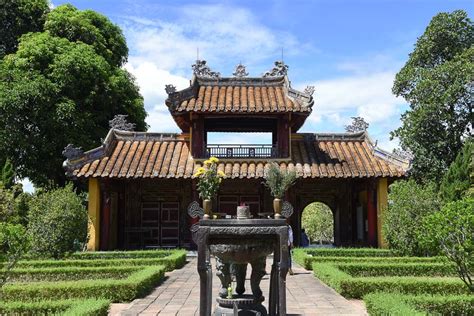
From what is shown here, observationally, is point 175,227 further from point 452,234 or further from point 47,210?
point 452,234

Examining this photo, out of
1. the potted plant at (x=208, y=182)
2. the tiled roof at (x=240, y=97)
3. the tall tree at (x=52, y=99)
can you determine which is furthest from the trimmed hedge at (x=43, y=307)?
the tall tree at (x=52, y=99)

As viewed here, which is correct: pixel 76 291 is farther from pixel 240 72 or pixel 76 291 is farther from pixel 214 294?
pixel 240 72

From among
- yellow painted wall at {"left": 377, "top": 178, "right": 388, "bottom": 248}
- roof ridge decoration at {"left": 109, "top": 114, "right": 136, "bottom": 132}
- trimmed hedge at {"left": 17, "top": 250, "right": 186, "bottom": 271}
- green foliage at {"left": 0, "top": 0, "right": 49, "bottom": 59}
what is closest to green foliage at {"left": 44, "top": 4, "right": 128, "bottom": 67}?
green foliage at {"left": 0, "top": 0, "right": 49, "bottom": 59}

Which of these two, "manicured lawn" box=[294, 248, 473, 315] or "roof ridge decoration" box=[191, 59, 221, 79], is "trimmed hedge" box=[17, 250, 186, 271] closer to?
"manicured lawn" box=[294, 248, 473, 315]

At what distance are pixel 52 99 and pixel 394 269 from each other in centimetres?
1668

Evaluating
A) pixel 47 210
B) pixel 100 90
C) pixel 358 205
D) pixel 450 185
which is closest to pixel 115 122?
pixel 100 90

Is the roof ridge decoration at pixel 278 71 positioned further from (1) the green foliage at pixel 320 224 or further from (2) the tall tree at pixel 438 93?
(1) the green foliage at pixel 320 224

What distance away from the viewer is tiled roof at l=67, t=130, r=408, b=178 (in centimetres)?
1884

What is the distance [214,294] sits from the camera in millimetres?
10484

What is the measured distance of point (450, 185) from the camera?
70.4 feet

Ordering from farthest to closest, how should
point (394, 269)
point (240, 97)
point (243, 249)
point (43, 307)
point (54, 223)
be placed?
point (240, 97) < point (54, 223) < point (394, 269) < point (43, 307) < point (243, 249)

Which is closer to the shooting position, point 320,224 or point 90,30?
point 90,30

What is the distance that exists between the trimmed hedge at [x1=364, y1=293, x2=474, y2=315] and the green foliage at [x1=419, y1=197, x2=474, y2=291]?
0.32m

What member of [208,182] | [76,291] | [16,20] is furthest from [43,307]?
[16,20]
